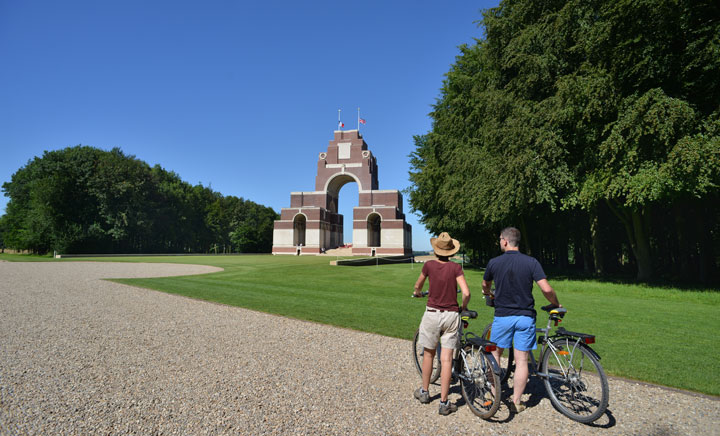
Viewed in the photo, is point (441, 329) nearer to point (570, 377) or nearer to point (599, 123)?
point (570, 377)

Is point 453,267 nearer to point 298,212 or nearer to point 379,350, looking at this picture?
point 379,350

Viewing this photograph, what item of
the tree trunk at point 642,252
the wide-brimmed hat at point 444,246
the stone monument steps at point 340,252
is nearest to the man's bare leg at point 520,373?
the wide-brimmed hat at point 444,246

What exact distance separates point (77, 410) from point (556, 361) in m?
5.40

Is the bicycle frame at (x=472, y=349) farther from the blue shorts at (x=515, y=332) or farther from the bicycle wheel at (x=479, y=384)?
the blue shorts at (x=515, y=332)

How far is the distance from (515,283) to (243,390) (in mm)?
3597

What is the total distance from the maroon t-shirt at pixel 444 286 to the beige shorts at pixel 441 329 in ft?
0.31

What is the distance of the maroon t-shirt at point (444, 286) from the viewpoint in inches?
157

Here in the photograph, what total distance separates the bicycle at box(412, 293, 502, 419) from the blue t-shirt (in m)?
0.37

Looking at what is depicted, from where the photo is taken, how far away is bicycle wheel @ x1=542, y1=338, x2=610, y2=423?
3.83 metres

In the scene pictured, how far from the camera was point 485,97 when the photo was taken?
18.1 meters

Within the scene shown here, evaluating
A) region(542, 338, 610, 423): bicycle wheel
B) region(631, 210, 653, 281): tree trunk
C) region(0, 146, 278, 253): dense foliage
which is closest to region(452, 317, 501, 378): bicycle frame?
region(542, 338, 610, 423): bicycle wheel

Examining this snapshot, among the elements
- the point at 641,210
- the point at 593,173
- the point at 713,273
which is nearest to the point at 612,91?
the point at 593,173

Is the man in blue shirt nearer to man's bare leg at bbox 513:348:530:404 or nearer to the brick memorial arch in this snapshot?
man's bare leg at bbox 513:348:530:404

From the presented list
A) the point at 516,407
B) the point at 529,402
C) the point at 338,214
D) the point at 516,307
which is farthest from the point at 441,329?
the point at 338,214
